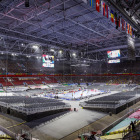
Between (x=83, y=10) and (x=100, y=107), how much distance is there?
39.1 ft

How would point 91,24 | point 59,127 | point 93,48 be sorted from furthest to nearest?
point 93,48, point 91,24, point 59,127

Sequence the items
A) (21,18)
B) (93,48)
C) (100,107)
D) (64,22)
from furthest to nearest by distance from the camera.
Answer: (93,48)
(64,22)
(21,18)
(100,107)

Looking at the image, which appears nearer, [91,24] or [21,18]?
[21,18]

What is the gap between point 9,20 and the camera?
18.0 metres

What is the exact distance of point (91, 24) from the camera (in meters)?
20.3

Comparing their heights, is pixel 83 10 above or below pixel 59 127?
above

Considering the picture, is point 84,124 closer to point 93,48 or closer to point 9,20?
point 9,20

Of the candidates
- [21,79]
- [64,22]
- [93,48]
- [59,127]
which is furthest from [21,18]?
[21,79]

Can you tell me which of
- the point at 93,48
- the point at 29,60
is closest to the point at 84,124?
the point at 93,48

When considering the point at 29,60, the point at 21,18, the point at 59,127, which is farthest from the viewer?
the point at 29,60

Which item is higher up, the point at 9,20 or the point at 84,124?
the point at 9,20

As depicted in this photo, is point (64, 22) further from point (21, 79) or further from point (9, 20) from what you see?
point (21, 79)

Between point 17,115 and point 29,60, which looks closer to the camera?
point 17,115

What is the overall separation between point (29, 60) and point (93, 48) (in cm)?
2548
